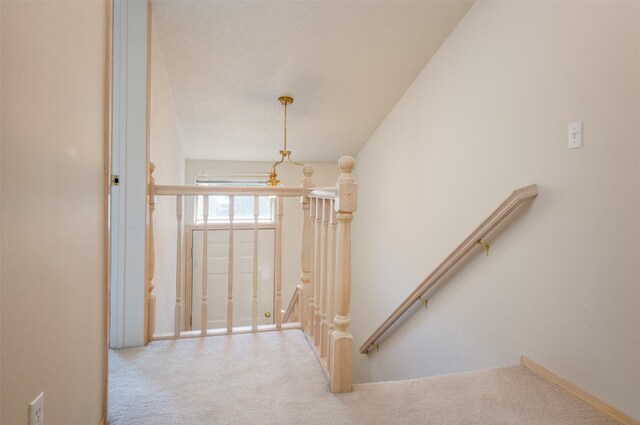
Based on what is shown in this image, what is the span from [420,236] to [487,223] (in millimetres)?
1059

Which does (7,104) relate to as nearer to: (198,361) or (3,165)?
(3,165)

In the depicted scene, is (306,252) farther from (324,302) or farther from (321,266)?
(324,302)

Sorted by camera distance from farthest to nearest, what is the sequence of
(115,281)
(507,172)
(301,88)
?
(301,88) → (507,172) → (115,281)

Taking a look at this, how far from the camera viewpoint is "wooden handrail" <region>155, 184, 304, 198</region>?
2.03 meters

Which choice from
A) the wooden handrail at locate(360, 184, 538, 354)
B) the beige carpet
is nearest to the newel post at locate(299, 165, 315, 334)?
the beige carpet

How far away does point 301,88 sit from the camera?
3.26 m

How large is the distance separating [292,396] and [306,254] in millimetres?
899

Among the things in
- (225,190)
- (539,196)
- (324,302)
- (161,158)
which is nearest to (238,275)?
(161,158)

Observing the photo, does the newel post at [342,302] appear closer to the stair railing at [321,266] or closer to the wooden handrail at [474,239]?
the stair railing at [321,266]

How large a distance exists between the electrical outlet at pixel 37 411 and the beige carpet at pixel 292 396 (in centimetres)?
57

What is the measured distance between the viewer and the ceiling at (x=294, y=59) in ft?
8.07

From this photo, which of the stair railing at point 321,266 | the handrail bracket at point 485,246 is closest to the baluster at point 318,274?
the stair railing at point 321,266

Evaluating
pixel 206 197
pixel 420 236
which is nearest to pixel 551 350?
pixel 420 236

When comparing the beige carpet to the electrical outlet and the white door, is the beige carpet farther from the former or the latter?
the white door
